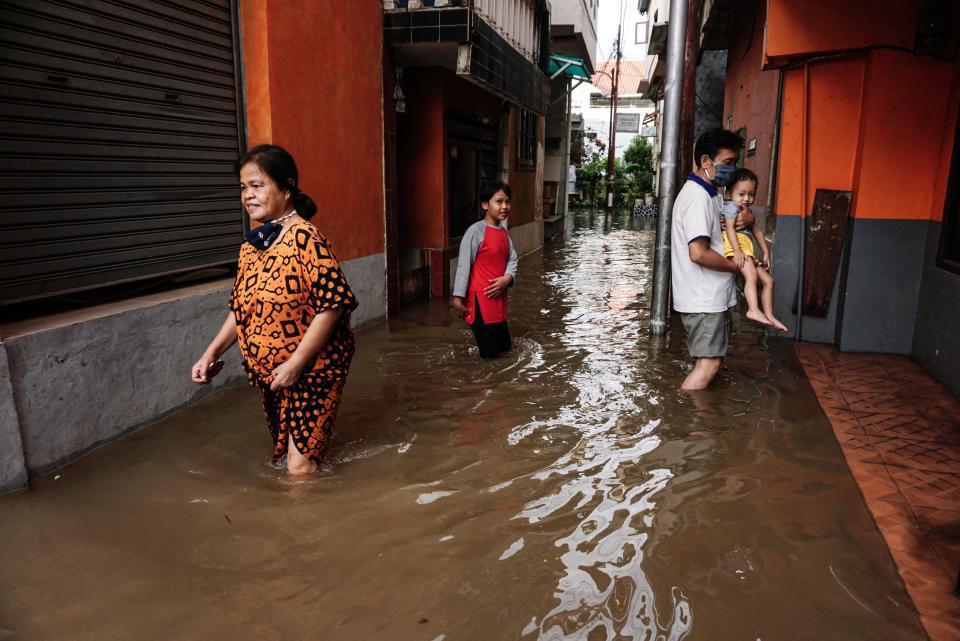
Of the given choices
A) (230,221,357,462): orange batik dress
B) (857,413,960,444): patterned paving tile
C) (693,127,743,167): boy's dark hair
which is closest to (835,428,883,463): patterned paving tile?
(857,413,960,444): patterned paving tile

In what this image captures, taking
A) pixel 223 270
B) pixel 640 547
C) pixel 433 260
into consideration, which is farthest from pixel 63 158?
pixel 433 260

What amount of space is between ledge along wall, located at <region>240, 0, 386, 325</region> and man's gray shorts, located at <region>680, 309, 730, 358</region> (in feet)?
11.9

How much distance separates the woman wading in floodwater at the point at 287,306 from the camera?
10.1ft

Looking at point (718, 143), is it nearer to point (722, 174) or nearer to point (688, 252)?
point (722, 174)

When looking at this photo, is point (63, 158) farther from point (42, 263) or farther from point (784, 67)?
point (784, 67)

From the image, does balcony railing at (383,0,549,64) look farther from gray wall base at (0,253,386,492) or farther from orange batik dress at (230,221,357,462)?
orange batik dress at (230,221,357,462)

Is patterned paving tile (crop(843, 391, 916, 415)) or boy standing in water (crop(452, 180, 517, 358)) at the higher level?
boy standing in water (crop(452, 180, 517, 358))

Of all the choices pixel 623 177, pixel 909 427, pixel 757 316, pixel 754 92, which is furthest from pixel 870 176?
pixel 623 177

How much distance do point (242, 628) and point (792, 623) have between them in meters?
2.01

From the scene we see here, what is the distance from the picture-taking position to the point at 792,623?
2.42 meters

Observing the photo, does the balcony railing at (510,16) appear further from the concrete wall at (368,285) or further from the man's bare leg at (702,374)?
the man's bare leg at (702,374)

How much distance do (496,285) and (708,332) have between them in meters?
1.83

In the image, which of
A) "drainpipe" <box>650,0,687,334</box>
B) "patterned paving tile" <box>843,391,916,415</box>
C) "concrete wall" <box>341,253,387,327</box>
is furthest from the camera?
"concrete wall" <box>341,253,387,327</box>

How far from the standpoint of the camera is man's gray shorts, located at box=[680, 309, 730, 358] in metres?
4.61
